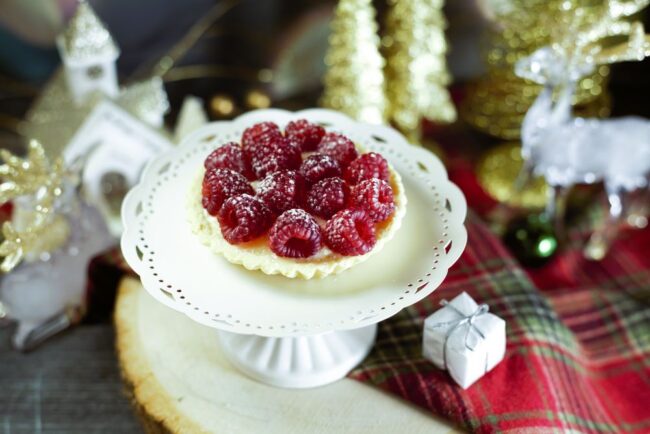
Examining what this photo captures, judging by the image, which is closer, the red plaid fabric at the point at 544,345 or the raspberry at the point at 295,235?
the raspberry at the point at 295,235

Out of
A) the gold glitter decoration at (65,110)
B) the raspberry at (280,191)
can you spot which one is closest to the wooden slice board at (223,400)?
the raspberry at (280,191)

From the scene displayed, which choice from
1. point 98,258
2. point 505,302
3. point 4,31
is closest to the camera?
point 505,302

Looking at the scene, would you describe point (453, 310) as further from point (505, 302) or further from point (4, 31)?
point (4, 31)

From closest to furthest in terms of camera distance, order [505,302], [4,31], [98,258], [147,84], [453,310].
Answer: [453,310] < [505,302] < [98,258] < [147,84] < [4,31]

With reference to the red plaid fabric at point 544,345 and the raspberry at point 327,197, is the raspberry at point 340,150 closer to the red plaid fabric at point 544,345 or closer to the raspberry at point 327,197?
the raspberry at point 327,197

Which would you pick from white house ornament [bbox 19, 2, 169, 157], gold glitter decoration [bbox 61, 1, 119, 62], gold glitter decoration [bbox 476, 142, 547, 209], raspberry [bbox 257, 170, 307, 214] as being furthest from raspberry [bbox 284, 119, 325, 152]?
gold glitter decoration [bbox 476, 142, 547, 209]

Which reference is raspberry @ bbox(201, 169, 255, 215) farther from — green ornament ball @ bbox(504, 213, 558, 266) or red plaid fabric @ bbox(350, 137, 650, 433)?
green ornament ball @ bbox(504, 213, 558, 266)

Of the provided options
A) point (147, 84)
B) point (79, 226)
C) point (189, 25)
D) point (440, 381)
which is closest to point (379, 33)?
point (189, 25)

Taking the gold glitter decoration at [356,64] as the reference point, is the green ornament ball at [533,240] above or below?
below
